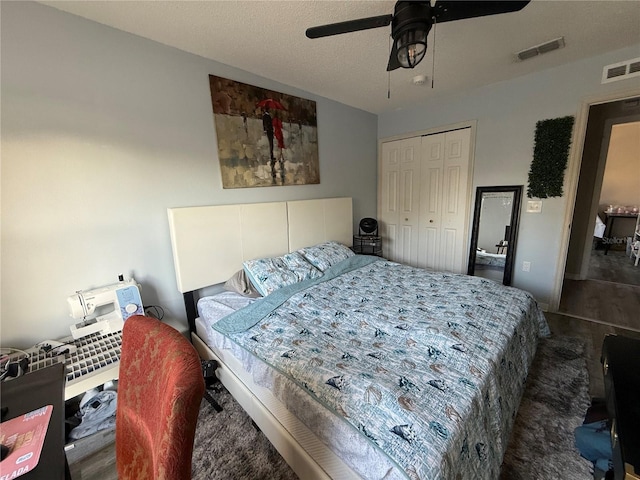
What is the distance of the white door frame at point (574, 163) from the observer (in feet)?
7.67

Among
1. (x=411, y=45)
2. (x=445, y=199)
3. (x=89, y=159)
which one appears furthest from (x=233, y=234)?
(x=445, y=199)

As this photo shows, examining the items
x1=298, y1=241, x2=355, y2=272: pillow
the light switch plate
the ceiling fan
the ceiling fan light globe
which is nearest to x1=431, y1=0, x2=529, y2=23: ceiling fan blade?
the ceiling fan

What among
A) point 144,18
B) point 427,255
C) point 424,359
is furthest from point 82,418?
point 427,255

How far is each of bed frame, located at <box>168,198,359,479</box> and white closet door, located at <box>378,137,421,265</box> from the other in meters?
0.91

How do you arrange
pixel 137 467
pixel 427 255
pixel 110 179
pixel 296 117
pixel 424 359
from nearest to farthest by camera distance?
1. pixel 137 467
2. pixel 424 359
3. pixel 110 179
4. pixel 296 117
5. pixel 427 255

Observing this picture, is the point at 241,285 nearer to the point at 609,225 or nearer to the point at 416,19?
the point at 416,19

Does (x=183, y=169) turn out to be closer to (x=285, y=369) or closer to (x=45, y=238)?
(x=45, y=238)

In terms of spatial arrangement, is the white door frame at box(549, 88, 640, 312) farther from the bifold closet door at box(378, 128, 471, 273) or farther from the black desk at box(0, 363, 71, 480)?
the black desk at box(0, 363, 71, 480)

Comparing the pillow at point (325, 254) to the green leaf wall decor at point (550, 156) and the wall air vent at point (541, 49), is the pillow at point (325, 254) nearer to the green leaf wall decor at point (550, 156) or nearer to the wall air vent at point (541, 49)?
the green leaf wall decor at point (550, 156)

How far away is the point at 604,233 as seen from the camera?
5383 millimetres

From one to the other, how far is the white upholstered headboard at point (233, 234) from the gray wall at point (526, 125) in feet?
6.42

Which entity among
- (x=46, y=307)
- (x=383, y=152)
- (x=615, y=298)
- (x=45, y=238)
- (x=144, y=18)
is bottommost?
(x=615, y=298)

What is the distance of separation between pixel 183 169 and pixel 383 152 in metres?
2.84

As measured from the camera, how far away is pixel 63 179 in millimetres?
1617
